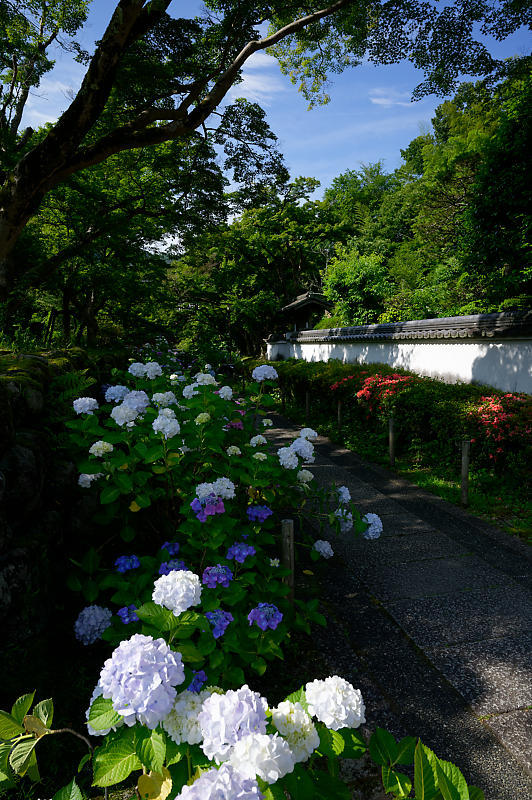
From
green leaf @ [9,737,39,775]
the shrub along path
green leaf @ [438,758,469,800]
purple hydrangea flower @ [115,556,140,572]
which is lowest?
the shrub along path

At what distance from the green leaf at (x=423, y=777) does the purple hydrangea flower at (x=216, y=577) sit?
1254 millimetres

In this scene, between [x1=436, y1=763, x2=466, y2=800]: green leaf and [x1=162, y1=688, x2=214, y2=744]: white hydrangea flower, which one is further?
[x1=162, y1=688, x2=214, y2=744]: white hydrangea flower

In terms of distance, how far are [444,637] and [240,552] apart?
1765mm

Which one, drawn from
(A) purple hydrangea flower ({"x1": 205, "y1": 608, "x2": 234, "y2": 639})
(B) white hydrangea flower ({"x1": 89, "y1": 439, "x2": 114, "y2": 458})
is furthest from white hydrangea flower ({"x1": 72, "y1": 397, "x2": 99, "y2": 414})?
(A) purple hydrangea flower ({"x1": 205, "y1": 608, "x2": 234, "y2": 639})

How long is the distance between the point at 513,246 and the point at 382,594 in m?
8.83

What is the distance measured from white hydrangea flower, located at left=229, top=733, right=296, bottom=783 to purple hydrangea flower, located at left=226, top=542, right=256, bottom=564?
1436 mm

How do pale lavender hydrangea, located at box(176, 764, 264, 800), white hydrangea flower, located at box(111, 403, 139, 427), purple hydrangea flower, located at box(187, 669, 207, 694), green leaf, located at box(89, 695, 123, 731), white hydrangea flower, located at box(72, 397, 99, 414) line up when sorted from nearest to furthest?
pale lavender hydrangea, located at box(176, 764, 264, 800)
green leaf, located at box(89, 695, 123, 731)
purple hydrangea flower, located at box(187, 669, 207, 694)
white hydrangea flower, located at box(111, 403, 139, 427)
white hydrangea flower, located at box(72, 397, 99, 414)

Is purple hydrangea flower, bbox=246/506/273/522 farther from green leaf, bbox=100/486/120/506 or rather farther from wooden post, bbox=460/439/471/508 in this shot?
wooden post, bbox=460/439/471/508

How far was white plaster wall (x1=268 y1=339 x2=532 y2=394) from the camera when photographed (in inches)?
287

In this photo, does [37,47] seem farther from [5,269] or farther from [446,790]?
[446,790]

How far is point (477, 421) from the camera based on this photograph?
6188 mm

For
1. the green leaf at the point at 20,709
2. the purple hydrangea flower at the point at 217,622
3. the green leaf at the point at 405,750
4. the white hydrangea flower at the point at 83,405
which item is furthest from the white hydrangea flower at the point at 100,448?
the green leaf at the point at 405,750

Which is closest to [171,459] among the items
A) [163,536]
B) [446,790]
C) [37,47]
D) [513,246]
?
[163,536]

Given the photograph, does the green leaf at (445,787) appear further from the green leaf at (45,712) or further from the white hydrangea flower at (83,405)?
the white hydrangea flower at (83,405)
